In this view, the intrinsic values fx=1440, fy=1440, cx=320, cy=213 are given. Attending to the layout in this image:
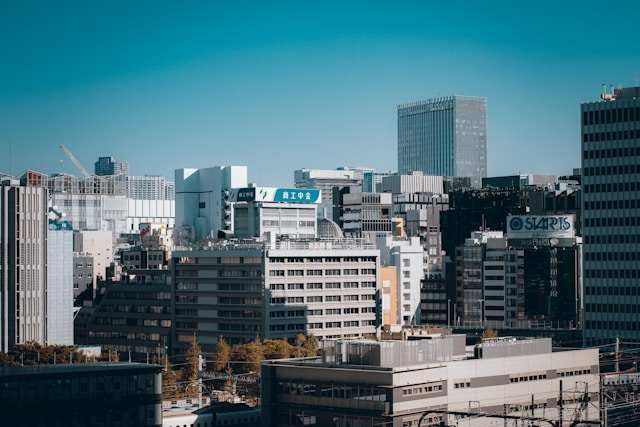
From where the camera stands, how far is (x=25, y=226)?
198375 mm

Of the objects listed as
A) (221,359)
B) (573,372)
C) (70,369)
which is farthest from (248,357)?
(70,369)

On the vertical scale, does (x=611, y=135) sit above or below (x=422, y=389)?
above

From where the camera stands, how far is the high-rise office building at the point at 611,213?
190125 millimetres

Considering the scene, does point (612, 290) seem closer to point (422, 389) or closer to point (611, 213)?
point (611, 213)

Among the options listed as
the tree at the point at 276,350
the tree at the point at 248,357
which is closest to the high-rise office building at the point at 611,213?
the tree at the point at 276,350

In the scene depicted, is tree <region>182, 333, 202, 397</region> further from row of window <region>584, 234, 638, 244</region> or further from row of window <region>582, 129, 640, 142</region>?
row of window <region>582, 129, 640, 142</region>

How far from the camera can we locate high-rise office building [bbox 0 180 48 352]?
641 feet

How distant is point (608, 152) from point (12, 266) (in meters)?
82.2

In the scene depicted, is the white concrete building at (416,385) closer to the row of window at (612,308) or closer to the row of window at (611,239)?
the row of window at (612,308)

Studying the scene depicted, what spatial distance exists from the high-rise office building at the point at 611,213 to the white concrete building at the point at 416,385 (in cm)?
5577

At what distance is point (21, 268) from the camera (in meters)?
197

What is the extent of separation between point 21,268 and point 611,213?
264 ft

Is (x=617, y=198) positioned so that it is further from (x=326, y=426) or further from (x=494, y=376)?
(x=326, y=426)

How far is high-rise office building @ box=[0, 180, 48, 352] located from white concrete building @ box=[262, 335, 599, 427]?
72596mm
